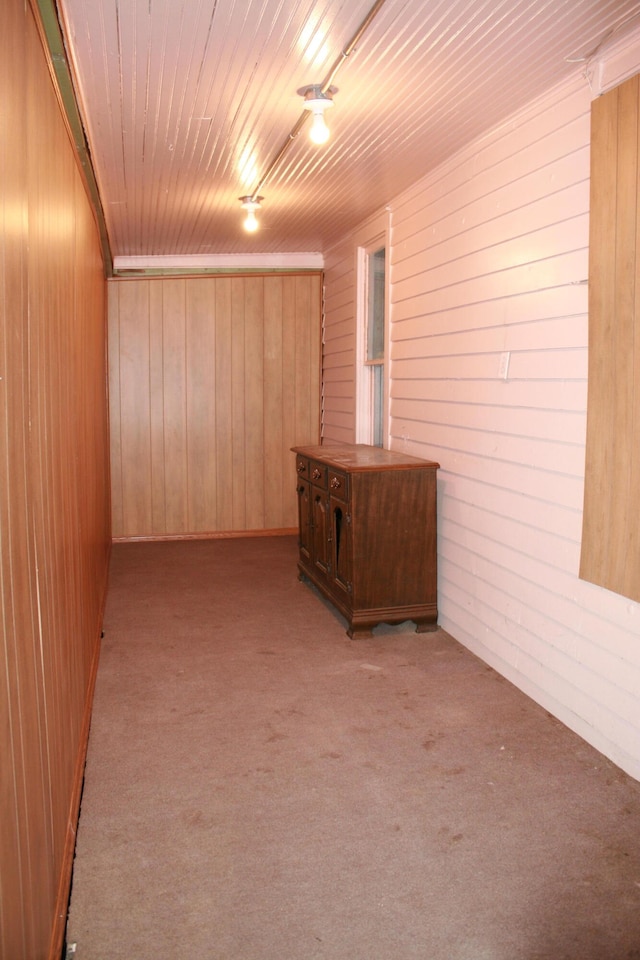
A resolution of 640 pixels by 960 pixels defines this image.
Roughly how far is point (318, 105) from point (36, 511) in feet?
6.59

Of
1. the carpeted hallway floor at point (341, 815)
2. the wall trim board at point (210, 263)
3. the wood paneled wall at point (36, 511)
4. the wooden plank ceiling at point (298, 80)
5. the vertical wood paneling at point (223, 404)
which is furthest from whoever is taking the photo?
the vertical wood paneling at point (223, 404)

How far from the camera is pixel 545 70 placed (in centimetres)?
295

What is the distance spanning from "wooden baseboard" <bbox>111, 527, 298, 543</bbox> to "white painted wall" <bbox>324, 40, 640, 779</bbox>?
2.72 m

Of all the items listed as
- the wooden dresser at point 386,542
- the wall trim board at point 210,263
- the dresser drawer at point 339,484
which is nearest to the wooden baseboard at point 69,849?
the wooden dresser at point 386,542

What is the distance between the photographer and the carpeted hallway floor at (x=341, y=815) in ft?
6.49

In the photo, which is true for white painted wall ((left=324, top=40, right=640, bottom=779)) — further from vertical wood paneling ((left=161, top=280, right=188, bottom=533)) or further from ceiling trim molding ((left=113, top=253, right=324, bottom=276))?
vertical wood paneling ((left=161, top=280, right=188, bottom=533))

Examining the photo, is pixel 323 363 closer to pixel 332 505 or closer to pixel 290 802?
pixel 332 505

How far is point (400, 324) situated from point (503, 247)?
1.40 meters

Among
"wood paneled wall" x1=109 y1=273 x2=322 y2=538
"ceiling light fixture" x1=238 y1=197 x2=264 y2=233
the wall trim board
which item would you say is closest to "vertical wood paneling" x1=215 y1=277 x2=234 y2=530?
"wood paneled wall" x1=109 y1=273 x2=322 y2=538

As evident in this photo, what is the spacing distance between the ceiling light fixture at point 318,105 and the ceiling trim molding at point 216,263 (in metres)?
3.88

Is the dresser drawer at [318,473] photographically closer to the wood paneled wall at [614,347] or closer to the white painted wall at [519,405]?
the white painted wall at [519,405]

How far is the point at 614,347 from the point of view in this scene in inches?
105

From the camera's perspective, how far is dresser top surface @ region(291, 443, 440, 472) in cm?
419

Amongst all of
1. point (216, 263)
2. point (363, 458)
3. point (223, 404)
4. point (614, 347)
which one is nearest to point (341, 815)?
point (614, 347)
